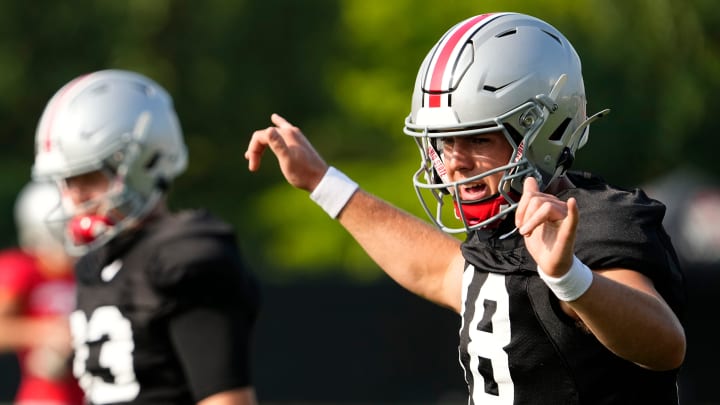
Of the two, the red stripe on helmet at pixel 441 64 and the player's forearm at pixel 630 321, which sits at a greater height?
the red stripe on helmet at pixel 441 64

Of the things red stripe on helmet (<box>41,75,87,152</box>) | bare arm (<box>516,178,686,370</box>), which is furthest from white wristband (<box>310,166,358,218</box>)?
red stripe on helmet (<box>41,75,87,152</box>)

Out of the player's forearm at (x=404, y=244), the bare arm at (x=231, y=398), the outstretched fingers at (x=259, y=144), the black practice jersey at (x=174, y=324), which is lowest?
the bare arm at (x=231, y=398)

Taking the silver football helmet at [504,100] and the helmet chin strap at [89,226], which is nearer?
the silver football helmet at [504,100]

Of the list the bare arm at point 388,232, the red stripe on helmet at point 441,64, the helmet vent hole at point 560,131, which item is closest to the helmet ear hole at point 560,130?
the helmet vent hole at point 560,131

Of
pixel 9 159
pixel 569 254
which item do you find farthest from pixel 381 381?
pixel 9 159

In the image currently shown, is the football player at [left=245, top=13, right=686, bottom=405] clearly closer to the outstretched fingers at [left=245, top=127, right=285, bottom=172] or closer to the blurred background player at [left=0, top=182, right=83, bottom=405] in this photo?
the outstretched fingers at [left=245, top=127, right=285, bottom=172]

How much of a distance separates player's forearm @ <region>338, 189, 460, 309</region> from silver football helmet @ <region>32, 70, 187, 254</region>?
100 cm

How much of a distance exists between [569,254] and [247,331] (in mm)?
1613

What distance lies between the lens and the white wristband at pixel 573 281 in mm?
2686

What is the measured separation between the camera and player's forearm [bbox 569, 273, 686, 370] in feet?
8.91

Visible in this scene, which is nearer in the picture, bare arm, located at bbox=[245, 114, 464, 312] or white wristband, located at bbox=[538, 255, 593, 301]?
white wristband, located at bbox=[538, 255, 593, 301]

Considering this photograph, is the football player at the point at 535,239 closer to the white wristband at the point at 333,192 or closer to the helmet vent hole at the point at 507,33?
the helmet vent hole at the point at 507,33

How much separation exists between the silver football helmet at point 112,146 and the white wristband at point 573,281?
6.70 feet

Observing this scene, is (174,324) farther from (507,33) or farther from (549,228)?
(549,228)
